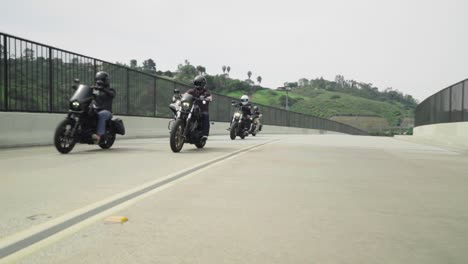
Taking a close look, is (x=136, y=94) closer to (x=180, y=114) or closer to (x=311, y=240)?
(x=180, y=114)

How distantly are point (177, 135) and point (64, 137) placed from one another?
2455 mm

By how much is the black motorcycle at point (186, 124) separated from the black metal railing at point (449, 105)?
11.1 m

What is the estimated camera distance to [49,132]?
45.7ft

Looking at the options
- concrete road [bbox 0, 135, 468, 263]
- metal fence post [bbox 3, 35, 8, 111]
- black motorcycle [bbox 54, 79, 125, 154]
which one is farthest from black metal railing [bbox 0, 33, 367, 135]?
concrete road [bbox 0, 135, 468, 263]

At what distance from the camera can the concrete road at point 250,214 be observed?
3.38m

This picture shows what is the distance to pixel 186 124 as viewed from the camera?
11414 millimetres

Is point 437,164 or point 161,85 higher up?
point 161,85

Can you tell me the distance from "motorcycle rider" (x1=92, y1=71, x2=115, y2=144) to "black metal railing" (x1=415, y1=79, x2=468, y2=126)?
13.1 metres

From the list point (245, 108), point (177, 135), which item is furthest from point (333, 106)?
point (177, 135)

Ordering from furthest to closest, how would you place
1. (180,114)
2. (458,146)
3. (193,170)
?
(458,146) < (180,114) < (193,170)

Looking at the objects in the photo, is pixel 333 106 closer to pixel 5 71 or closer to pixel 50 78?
pixel 50 78

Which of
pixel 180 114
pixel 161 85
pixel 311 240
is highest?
pixel 161 85

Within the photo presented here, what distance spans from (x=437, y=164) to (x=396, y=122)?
171 metres

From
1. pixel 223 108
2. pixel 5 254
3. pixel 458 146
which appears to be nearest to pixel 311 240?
pixel 5 254
